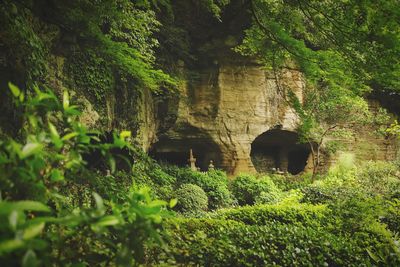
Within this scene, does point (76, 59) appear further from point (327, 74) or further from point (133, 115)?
point (327, 74)

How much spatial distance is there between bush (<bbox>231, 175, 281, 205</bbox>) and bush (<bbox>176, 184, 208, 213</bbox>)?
249 cm

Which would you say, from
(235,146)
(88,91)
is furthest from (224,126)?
(88,91)

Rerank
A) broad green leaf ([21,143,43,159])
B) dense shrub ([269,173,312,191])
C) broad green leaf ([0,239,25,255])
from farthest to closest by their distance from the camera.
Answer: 1. dense shrub ([269,173,312,191])
2. broad green leaf ([21,143,43,159])
3. broad green leaf ([0,239,25,255])

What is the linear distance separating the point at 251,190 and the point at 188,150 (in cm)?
421

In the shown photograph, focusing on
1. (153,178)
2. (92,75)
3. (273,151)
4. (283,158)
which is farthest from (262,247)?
(273,151)

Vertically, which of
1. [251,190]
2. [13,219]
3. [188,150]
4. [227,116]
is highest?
[227,116]

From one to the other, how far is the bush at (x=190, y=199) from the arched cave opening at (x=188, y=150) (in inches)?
143

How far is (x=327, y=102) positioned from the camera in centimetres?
1360

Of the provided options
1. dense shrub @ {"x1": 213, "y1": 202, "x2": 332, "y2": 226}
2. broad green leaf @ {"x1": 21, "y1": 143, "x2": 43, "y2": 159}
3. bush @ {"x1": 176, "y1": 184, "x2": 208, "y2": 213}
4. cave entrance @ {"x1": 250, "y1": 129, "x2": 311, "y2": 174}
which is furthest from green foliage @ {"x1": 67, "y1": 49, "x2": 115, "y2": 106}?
cave entrance @ {"x1": 250, "y1": 129, "x2": 311, "y2": 174}

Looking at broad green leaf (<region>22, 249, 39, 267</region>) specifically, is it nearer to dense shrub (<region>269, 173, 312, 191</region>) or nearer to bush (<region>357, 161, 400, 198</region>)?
bush (<region>357, 161, 400, 198</region>)

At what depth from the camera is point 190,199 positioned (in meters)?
10.0

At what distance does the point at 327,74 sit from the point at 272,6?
1.81 meters

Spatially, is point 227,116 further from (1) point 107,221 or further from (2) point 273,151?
(1) point 107,221

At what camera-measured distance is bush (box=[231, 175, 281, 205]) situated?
11961 mm
